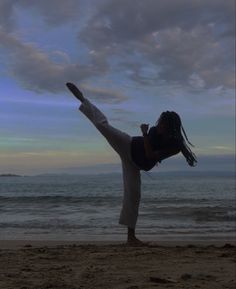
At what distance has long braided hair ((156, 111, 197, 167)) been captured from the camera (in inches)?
218

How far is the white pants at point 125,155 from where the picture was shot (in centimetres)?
573

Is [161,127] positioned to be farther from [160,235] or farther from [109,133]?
[160,235]

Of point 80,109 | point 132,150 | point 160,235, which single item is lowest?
point 160,235

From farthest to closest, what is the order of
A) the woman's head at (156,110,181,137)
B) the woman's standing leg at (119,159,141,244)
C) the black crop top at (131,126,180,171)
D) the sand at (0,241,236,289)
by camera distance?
1. the woman's standing leg at (119,159,141,244)
2. the black crop top at (131,126,180,171)
3. the woman's head at (156,110,181,137)
4. the sand at (0,241,236,289)

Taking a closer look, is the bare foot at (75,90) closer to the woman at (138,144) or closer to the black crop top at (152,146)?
the woman at (138,144)

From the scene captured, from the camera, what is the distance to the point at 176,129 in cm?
558

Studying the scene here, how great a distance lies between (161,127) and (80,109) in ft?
3.21

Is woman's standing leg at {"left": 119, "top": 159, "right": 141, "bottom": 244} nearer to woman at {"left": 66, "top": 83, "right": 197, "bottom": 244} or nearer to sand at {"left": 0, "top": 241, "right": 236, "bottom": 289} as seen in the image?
woman at {"left": 66, "top": 83, "right": 197, "bottom": 244}

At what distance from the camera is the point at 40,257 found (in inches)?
231

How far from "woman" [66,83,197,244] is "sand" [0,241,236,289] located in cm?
73

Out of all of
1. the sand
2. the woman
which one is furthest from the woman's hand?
the sand

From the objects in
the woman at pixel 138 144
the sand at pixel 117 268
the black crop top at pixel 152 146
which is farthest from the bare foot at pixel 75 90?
the sand at pixel 117 268

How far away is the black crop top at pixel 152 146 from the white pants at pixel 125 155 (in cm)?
8

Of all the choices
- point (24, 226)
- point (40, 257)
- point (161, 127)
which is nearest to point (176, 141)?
point (161, 127)
